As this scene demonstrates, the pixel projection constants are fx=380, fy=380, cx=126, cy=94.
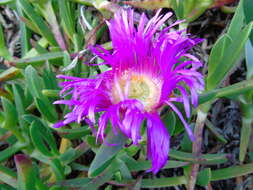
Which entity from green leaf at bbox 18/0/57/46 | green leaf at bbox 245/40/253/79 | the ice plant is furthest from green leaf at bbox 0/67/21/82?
green leaf at bbox 245/40/253/79

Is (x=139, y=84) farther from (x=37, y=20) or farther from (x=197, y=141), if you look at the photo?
(x=37, y=20)

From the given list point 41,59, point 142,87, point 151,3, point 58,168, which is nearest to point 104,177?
point 58,168

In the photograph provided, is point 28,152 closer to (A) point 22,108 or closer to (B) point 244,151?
(A) point 22,108

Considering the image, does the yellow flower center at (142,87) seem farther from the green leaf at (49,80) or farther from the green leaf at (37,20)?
the green leaf at (37,20)

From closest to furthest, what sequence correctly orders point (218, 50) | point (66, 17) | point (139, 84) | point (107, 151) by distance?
point (107, 151)
point (218, 50)
point (139, 84)
point (66, 17)

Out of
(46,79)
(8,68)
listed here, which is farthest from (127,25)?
(8,68)

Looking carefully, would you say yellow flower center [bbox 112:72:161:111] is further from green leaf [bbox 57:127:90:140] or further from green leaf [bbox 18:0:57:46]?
green leaf [bbox 18:0:57:46]
